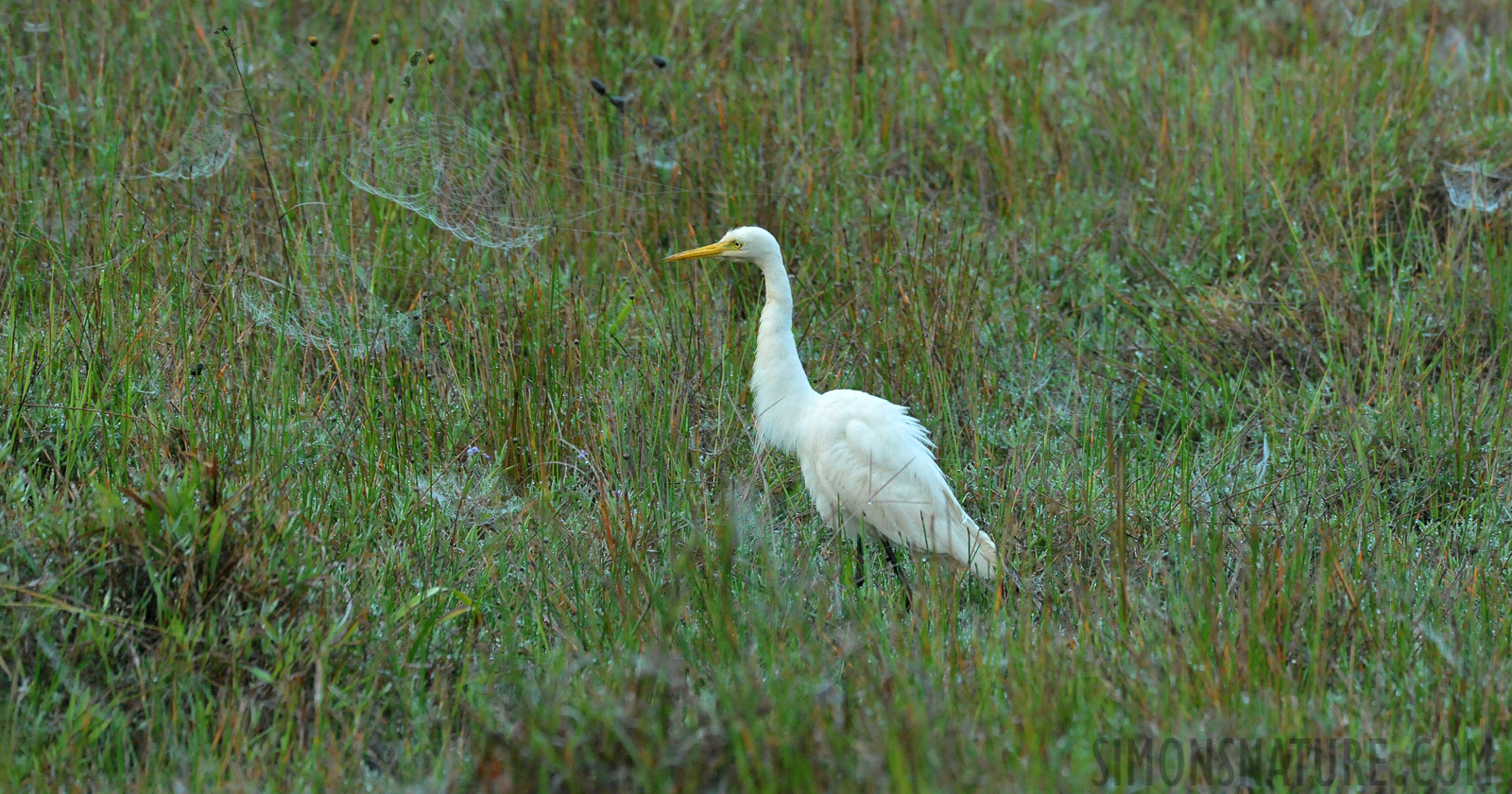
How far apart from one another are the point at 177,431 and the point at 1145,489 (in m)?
2.39

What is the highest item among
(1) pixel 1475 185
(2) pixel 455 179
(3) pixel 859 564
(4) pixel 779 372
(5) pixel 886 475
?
(2) pixel 455 179

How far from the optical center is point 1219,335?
13.5 feet

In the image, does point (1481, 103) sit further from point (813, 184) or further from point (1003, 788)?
point (1003, 788)

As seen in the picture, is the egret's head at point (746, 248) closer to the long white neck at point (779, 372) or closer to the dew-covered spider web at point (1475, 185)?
the long white neck at point (779, 372)

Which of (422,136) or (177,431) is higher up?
(422,136)

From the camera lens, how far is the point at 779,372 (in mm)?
3361

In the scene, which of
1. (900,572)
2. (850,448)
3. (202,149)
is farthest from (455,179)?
(900,572)

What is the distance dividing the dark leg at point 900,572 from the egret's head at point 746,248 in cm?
85

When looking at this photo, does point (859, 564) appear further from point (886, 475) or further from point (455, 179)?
point (455, 179)

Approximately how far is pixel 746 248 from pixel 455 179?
1.40 metres

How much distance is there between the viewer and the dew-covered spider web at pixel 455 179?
4.12 meters

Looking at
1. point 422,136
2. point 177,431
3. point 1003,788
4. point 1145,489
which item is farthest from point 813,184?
point 1003,788

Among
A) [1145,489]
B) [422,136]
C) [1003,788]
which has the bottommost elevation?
[1145,489]

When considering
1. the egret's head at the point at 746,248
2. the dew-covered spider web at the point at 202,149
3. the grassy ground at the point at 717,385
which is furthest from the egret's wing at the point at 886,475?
the dew-covered spider web at the point at 202,149
